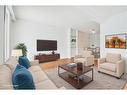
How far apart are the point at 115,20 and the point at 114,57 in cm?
151

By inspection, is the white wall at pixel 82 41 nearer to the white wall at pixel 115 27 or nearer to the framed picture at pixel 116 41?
the white wall at pixel 115 27

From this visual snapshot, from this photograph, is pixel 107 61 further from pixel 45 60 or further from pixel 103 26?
pixel 45 60

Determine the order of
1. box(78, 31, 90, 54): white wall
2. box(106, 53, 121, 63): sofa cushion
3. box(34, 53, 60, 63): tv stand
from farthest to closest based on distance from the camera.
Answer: box(78, 31, 90, 54): white wall, box(34, 53, 60, 63): tv stand, box(106, 53, 121, 63): sofa cushion

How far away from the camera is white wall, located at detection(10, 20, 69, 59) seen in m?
5.46

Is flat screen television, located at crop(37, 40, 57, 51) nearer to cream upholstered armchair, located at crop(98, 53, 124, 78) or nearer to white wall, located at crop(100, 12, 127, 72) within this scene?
white wall, located at crop(100, 12, 127, 72)

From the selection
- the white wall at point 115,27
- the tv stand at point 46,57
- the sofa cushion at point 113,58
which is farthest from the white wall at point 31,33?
the sofa cushion at point 113,58

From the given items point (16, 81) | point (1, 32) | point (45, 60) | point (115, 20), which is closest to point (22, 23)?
point (45, 60)

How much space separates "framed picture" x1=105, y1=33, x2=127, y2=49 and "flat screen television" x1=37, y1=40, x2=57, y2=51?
2955 millimetres

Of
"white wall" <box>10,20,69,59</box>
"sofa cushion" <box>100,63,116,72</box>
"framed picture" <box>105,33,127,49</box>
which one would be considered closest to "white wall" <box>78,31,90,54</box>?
"white wall" <box>10,20,69,59</box>

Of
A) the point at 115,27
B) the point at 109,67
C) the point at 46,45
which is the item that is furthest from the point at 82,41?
the point at 109,67

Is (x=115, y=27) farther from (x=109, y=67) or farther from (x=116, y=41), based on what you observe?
(x=109, y=67)

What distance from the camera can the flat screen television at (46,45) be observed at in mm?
5871

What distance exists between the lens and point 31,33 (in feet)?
19.0
